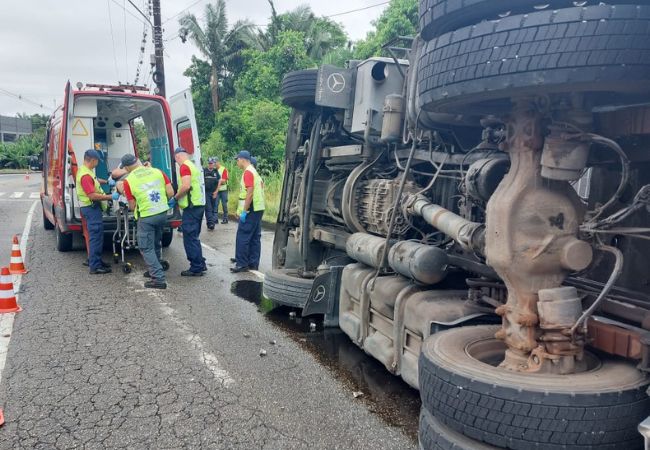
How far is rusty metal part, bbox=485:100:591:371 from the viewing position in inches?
89.3

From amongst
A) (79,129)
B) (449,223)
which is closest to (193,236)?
(79,129)

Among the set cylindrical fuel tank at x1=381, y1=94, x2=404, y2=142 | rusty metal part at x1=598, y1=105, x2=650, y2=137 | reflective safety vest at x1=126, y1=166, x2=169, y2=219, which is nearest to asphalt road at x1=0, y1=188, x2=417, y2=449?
reflective safety vest at x1=126, y1=166, x2=169, y2=219

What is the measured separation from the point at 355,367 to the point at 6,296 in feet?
11.0

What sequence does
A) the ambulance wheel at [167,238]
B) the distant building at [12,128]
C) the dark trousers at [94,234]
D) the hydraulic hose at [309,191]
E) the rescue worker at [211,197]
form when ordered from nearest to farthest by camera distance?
1. the hydraulic hose at [309,191]
2. the dark trousers at [94,234]
3. the ambulance wheel at [167,238]
4. the rescue worker at [211,197]
5. the distant building at [12,128]

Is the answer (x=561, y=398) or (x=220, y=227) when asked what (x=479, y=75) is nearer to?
(x=561, y=398)

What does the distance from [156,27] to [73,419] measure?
58.9 feet

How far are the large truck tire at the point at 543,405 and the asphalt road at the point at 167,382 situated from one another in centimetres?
78

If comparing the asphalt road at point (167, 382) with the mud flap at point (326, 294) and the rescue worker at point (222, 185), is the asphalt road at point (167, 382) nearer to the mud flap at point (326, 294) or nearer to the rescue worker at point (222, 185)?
the mud flap at point (326, 294)

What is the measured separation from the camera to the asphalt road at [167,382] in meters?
2.94

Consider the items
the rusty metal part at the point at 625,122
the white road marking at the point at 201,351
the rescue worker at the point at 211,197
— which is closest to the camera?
the rusty metal part at the point at 625,122

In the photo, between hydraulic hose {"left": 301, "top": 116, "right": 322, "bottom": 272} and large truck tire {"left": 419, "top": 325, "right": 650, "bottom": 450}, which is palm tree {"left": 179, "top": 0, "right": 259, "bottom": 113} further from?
large truck tire {"left": 419, "top": 325, "right": 650, "bottom": 450}

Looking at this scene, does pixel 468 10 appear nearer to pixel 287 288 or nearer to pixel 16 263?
pixel 287 288

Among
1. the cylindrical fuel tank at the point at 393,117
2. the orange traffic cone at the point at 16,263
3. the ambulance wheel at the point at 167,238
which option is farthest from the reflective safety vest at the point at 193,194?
the cylindrical fuel tank at the point at 393,117

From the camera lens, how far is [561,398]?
6.69 ft
